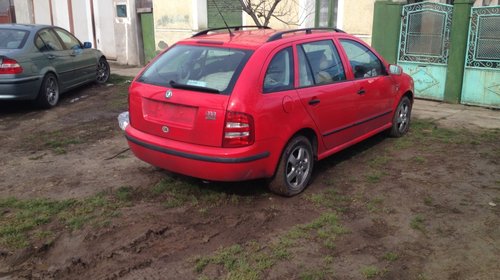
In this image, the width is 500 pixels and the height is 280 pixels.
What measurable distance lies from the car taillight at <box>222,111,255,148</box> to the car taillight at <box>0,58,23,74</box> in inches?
214

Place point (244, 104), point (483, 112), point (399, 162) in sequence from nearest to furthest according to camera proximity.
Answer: point (244, 104), point (399, 162), point (483, 112)

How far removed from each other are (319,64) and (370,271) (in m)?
2.42

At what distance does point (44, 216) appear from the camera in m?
4.57

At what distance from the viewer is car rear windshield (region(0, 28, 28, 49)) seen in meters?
8.78

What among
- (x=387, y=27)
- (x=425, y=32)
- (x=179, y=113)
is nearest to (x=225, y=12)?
(x=387, y=27)

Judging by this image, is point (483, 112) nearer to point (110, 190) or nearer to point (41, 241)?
point (110, 190)

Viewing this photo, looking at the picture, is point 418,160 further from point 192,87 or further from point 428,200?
point 192,87

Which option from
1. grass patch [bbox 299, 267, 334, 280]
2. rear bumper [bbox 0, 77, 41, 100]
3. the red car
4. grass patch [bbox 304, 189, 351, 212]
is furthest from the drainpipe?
grass patch [bbox 299, 267, 334, 280]

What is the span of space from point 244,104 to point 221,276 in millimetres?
1493

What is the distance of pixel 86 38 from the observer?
56.2ft

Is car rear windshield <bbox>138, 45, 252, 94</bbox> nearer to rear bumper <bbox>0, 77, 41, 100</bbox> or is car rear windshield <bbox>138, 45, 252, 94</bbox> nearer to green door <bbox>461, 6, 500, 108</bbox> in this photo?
rear bumper <bbox>0, 77, 41, 100</bbox>

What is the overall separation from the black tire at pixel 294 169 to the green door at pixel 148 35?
429 inches

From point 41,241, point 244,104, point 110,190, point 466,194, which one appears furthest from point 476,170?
point 41,241

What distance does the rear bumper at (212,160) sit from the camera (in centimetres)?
441
